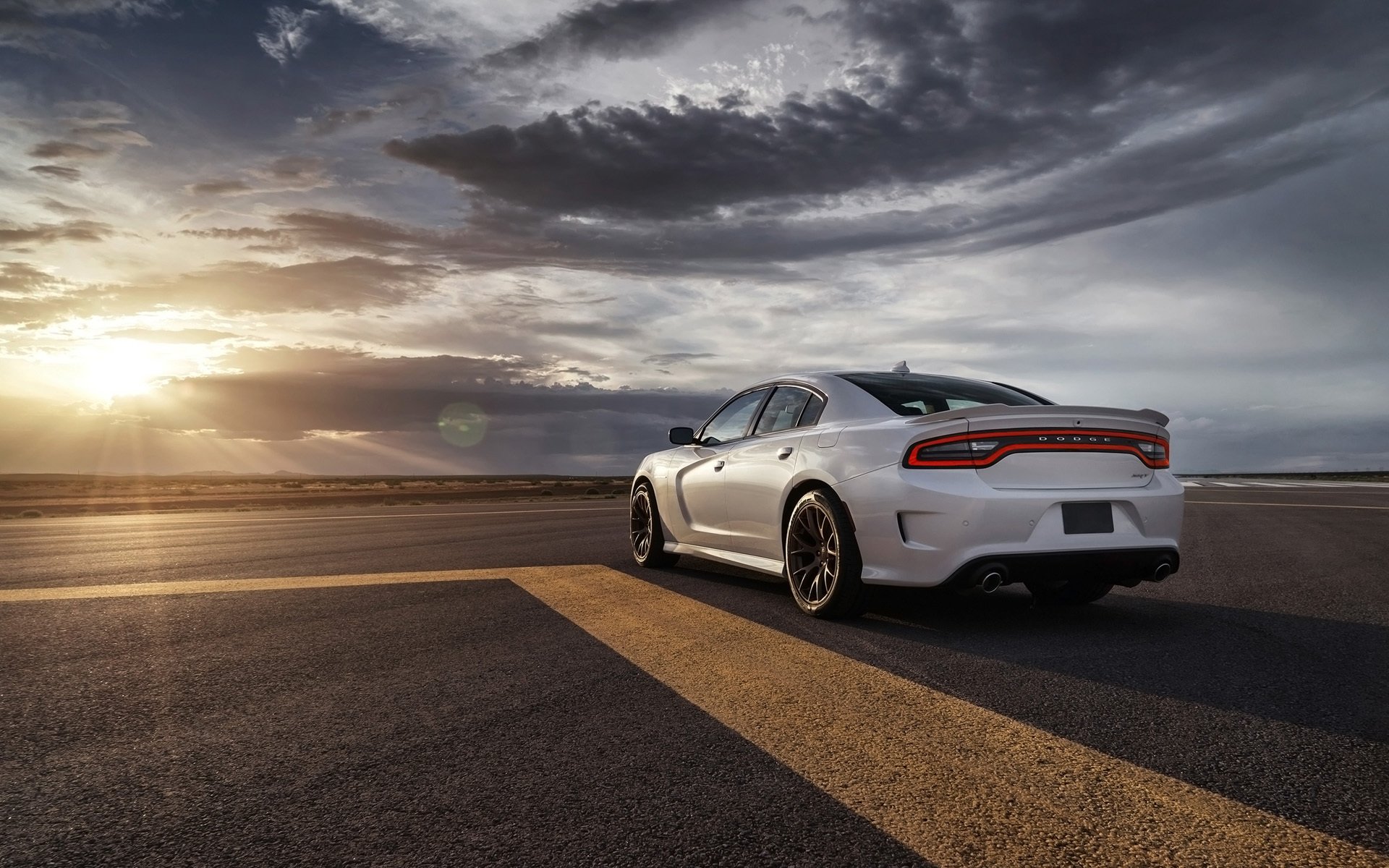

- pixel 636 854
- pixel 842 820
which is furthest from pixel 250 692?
pixel 842 820

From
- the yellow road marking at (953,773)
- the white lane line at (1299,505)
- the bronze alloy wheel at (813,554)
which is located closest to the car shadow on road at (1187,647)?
the bronze alloy wheel at (813,554)

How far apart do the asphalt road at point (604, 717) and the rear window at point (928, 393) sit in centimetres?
126

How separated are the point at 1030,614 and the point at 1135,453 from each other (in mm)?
1162

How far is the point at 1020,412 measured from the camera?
5.04 meters

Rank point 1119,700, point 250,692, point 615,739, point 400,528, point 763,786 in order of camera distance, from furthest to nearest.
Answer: point 400,528 → point 250,692 → point 1119,700 → point 615,739 → point 763,786

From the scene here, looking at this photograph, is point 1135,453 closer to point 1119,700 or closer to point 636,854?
point 1119,700

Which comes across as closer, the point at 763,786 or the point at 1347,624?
the point at 763,786

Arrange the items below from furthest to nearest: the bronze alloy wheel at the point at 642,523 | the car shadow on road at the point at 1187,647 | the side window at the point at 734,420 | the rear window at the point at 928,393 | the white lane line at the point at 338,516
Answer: the white lane line at the point at 338,516
the bronze alloy wheel at the point at 642,523
the side window at the point at 734,420
the rear window at the point at 928,393
the car shadow on road at the point at 1187,647

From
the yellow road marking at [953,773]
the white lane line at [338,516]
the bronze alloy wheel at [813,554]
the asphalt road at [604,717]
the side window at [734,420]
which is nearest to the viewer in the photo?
the yellow road marking at [953,773]

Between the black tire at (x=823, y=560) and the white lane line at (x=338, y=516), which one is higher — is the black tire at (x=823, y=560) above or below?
above

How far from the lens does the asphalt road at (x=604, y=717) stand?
2443 millimetres

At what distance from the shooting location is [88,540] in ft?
39.2

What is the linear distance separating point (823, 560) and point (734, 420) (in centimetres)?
200

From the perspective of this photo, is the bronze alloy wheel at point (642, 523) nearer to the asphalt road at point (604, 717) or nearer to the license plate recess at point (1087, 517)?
the asphalt road at point (604, 717)
